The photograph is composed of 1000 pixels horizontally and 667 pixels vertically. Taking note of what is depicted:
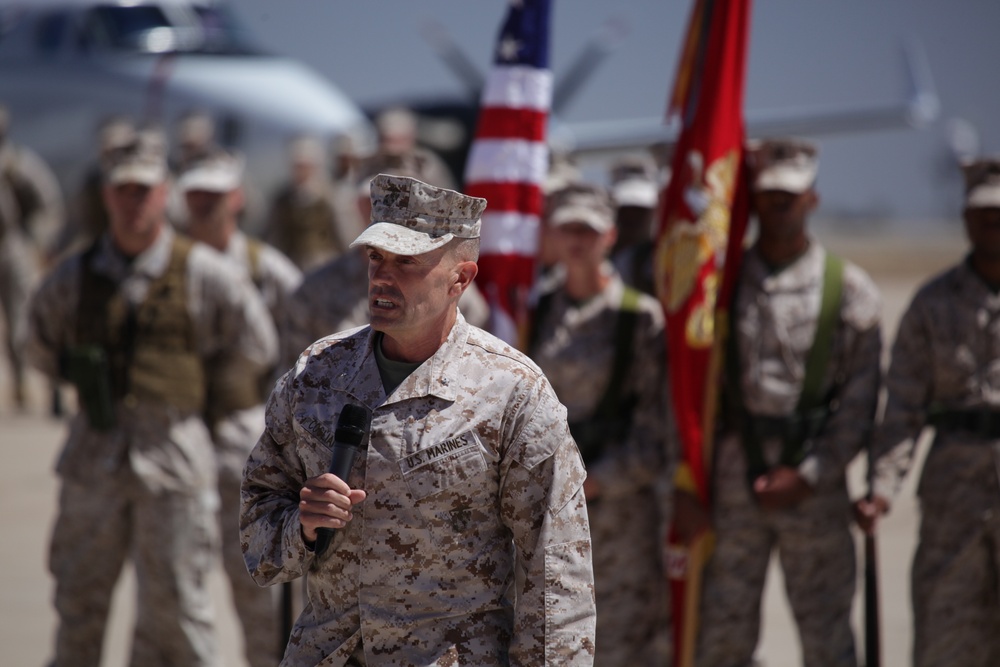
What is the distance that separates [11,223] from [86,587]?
8.73 metres

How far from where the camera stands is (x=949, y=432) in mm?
5133

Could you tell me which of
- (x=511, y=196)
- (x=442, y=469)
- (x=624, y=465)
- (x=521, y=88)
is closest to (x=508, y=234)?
(x=511, y=196)

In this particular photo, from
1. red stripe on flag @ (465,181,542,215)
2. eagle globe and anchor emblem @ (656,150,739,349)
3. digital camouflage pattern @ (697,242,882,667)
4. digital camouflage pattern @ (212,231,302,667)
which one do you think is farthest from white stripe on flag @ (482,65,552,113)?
digital camouflage pattern @ (697,242,882,667)

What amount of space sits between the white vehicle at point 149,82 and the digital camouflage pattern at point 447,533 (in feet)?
41.5

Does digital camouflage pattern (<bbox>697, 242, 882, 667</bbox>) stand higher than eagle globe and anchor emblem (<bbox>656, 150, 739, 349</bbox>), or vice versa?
eagle globe and anchor emblem (<bbox>656, 150, 739, 349</bbox>)

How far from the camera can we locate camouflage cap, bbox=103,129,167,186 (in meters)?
5.66

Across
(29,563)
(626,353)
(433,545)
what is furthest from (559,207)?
(29,563)

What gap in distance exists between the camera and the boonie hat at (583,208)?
5512 millimetres

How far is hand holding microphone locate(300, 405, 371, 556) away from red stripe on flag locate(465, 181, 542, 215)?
10.7ft

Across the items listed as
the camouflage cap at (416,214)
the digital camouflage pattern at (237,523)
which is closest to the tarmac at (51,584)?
the digital camouflage pattern at (237,523)

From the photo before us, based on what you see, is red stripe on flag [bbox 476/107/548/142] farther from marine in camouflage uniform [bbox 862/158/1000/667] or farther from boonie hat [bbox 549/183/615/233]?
marine in camouflage uniform [bbox 862/158/1000/667]

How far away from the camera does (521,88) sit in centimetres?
610

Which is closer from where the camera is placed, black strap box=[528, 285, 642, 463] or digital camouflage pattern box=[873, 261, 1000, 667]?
digital camouflage pattern box=[873, 261, 1000, 667]

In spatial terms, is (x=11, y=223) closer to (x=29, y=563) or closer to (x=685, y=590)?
(x=29, y=563)
